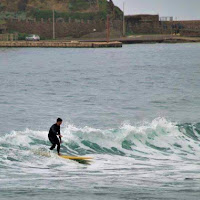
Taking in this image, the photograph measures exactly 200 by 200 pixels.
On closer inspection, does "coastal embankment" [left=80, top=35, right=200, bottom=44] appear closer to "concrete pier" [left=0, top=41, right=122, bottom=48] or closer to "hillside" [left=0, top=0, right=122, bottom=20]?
"hillside" [left=0, top=0, right=122, bottom=20]

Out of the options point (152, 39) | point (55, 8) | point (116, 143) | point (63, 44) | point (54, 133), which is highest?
point (54, 133)

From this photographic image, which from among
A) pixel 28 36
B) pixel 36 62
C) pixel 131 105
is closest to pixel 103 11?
pixel 28 36

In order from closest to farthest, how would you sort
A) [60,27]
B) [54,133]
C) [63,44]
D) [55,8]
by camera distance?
1. [54,133]
2. [63,44]
3. [60,27]
4. [55,8]

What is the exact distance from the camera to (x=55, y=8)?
646 feet

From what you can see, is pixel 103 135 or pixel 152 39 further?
pixel 152 39

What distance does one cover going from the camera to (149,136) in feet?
126

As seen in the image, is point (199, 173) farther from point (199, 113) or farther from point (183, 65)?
point (183, 65)

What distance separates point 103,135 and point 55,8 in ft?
529

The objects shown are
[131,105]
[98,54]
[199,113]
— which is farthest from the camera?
[98,54]

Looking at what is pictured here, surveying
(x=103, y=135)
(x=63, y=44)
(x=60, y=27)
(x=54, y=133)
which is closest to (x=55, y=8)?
(x=60, y=27)

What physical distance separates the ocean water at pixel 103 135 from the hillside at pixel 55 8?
10728cm

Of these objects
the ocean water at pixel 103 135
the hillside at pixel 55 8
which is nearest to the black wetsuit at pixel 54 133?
the ocean water at pixel 103 135

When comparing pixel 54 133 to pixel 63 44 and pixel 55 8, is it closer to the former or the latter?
pixel 63 44

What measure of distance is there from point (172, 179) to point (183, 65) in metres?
79.5
